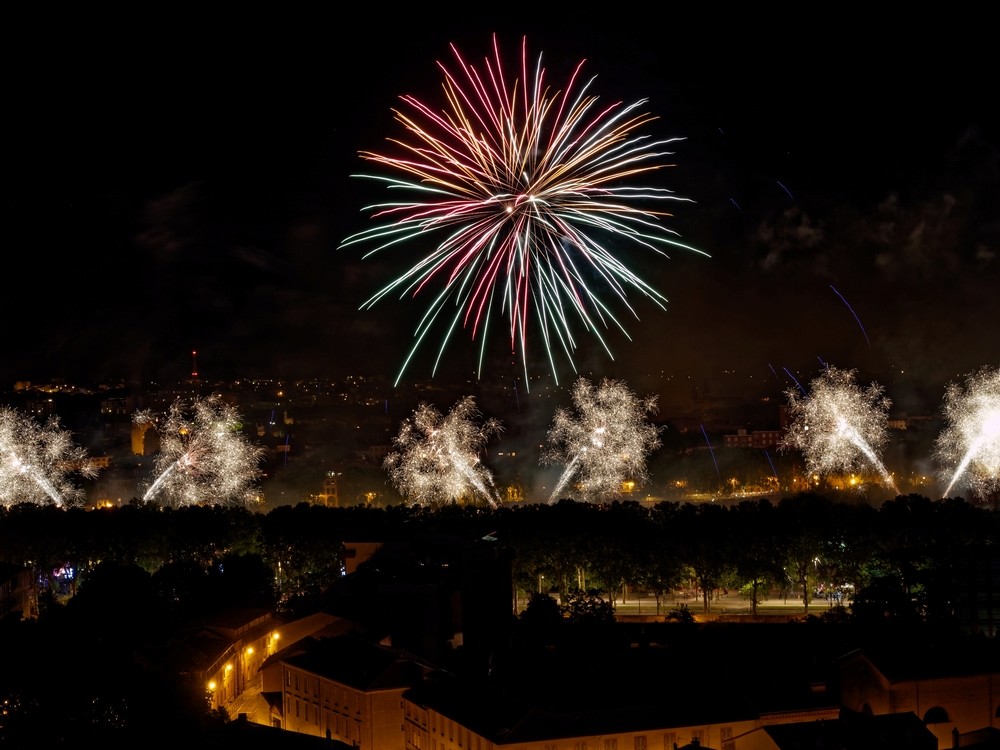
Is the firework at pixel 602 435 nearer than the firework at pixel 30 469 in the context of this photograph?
Yes

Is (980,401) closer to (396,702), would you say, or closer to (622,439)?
(622,439)

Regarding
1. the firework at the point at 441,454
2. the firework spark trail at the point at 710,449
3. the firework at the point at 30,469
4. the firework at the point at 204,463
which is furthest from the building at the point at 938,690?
the firework spark trail at the point at 710,449

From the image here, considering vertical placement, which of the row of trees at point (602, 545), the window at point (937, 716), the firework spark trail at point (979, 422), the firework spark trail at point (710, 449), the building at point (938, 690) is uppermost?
the firework spark trail at point (710, 449)

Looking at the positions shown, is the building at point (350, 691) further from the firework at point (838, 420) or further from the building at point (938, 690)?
the firework at point (838, 420)

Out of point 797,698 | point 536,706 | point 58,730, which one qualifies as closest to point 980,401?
point 797,698

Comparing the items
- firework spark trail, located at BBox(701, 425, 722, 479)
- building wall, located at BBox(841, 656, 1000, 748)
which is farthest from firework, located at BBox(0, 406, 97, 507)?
building wall, located at BBox(841, 656, 1000, 748)

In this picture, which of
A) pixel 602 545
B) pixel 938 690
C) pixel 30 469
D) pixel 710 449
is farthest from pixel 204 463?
pixel 710 449

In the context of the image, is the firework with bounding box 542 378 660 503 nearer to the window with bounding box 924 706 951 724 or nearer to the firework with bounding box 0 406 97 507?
the window with bounding box 924 706 951 724
